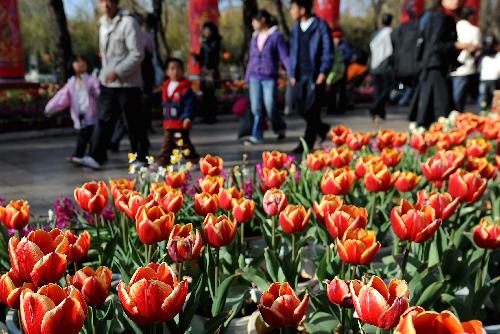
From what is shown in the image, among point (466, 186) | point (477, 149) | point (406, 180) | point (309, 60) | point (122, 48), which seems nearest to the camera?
point (466, 186)

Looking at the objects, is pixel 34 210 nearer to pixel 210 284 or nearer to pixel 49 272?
pixel 210 284

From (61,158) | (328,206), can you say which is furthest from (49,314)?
(61,158)

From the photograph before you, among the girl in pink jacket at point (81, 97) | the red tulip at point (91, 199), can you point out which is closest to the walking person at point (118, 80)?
the girl in pink jacket at point (81, 97)

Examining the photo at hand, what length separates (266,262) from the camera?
2.25 m

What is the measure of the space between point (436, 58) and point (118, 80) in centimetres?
339

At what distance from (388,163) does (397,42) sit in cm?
454

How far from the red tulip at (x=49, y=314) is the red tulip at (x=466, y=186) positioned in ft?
5.56

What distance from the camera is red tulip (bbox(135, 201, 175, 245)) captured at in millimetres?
1830

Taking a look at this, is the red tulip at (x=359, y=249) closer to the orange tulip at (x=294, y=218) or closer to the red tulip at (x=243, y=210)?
the orange tulip at (x=294, y=218)

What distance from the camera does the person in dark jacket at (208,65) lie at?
11.5 metres

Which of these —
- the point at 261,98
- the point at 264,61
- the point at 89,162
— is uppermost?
the point at 264,61

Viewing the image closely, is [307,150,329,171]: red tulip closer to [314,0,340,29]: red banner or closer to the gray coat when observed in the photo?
the gray coat

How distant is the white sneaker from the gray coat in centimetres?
83

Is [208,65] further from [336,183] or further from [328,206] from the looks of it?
[328,206]
